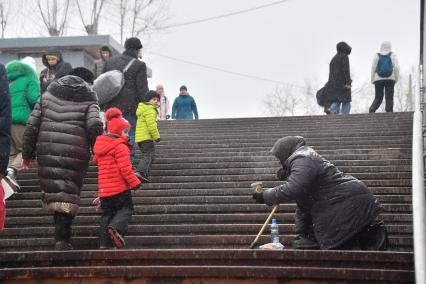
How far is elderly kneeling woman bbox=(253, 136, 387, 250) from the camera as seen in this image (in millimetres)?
5383

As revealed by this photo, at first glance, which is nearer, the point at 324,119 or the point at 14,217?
the point at 14,217

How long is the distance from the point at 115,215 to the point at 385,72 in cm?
876

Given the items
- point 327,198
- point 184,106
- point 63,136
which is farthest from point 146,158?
point 184,106

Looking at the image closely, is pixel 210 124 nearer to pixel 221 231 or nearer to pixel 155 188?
pixel 155 188

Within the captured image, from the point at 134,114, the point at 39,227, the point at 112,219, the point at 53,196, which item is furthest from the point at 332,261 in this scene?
the point at 134,114

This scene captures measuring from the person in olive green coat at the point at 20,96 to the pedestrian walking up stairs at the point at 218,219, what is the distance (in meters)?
0.45

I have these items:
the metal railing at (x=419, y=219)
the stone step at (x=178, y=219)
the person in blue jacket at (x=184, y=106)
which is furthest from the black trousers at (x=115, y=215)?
the person in blue jacket at (x=184, y=106)

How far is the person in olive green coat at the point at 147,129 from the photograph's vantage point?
8.41 m

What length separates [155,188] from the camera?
7996mm

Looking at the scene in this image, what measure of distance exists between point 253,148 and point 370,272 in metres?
5.13

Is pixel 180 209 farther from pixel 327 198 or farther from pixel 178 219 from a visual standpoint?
pixel 327 198

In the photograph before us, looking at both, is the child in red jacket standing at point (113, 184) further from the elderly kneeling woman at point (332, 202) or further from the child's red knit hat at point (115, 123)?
the elderly kneeling woman at point (332, 202)

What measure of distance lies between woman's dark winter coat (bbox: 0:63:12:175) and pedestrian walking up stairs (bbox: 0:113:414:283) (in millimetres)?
1051

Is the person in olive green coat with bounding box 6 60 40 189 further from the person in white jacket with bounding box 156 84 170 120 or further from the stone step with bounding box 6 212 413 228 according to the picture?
the person in white jacket with bounding box 156 84 170 120
